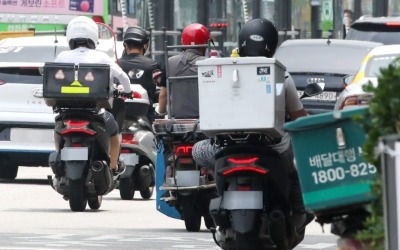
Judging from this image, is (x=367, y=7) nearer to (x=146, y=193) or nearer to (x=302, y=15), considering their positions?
(x=302, y=15)

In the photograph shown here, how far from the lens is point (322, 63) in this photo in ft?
69.8

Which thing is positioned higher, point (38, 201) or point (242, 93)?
point (242, 93)

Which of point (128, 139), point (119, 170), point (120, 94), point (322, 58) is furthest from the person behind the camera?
point (322, 58)

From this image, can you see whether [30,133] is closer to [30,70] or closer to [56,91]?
[30,70]

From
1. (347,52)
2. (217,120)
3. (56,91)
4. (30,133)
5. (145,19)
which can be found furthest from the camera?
(145,19)

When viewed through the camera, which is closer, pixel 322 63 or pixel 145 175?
pixel 145 175

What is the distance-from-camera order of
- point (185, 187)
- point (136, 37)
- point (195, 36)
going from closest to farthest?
point (185, 187) < point (195, 36) < point (136, 37)

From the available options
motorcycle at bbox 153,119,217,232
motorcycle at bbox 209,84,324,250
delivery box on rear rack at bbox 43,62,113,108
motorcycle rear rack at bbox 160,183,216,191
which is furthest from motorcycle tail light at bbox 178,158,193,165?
motorcycle at bbox 209,84,324,250

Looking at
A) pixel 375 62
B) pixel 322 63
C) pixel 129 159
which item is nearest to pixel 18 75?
pixel 129 159

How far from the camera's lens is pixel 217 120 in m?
9.47

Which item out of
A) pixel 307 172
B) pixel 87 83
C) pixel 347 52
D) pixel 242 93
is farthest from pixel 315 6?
pixel 307 172

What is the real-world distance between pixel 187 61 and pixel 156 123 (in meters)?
0.81

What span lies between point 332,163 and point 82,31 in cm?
851

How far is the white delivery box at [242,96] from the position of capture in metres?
9.42
